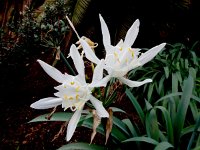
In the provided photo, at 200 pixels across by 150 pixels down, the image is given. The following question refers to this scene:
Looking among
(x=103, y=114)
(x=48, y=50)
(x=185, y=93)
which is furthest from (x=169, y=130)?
(x=48, y=50)

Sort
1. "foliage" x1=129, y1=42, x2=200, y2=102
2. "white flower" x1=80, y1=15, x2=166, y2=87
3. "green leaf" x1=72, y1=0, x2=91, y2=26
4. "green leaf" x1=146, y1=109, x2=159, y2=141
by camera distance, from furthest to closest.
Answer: "green leaf" x1=72, y1=0, x2=91, y2=26, "foliage" x1=129, y1=42, x2=200, y2=102, "green leaf" x1=146, y1=109, x2=159, y2=141, "white flower" x1=80, y1=15, x2=166, y2=87

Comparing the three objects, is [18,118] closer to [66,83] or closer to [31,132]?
[31,132]

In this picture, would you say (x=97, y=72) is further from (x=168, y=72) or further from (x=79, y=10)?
(x=79, y=10)

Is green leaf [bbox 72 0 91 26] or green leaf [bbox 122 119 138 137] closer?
green leaf [bbox 122 119 138 137]

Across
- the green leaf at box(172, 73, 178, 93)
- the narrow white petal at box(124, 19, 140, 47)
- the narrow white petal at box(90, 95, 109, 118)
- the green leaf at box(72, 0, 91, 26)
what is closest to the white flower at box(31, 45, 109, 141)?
→ the narrow white petal at box(90, 95, 109, 118)

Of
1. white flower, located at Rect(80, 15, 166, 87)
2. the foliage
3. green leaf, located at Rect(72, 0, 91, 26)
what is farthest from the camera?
green leaf, located at Rect(72, 0, 91, 26)

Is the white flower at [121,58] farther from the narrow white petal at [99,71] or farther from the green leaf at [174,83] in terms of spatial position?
the green leaf at [174,83]

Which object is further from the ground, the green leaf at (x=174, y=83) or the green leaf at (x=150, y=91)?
the green leaf at (x=174, y=83)

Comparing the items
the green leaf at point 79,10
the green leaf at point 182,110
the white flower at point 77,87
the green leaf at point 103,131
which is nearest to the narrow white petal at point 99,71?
the white flower at point 77,87

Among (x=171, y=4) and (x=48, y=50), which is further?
(x=48, y=50)

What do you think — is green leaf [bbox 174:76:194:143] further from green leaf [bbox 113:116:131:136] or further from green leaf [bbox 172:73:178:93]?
green leaf [bbox 172:73:178:93]

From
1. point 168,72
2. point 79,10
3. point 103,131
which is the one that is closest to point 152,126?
point 103,131
